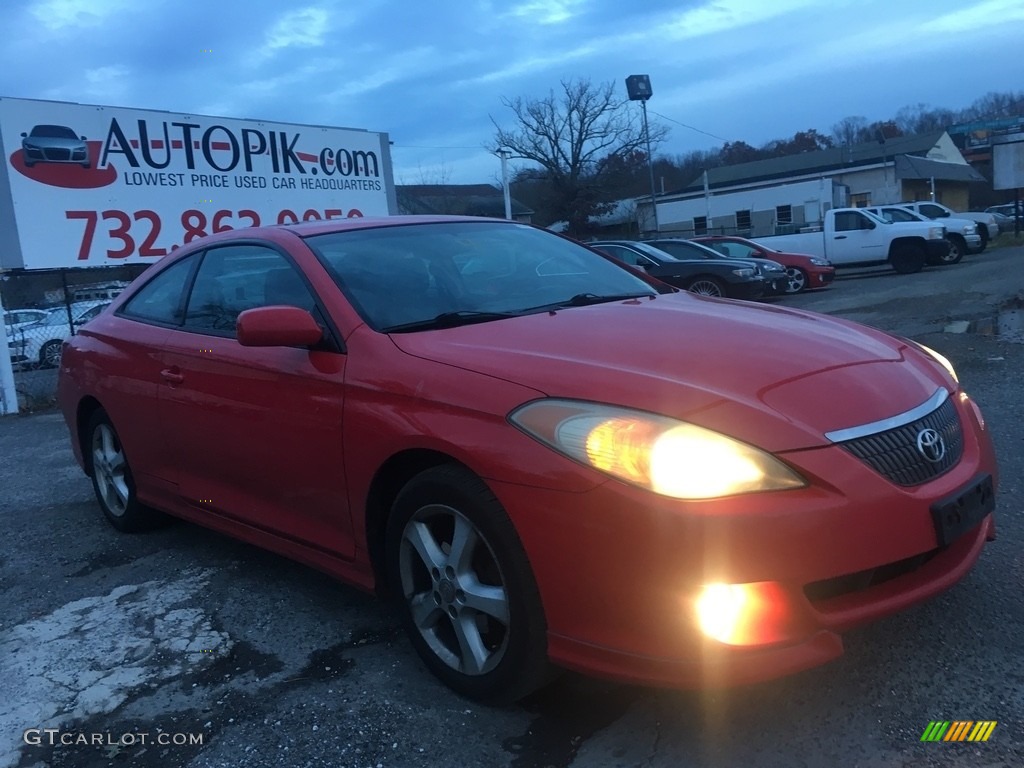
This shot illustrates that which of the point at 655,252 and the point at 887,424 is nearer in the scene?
the point at 887,424

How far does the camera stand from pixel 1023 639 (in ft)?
9.73

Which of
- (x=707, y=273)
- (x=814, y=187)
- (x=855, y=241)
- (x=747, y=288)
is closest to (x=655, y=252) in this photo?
(x=707, y=273)

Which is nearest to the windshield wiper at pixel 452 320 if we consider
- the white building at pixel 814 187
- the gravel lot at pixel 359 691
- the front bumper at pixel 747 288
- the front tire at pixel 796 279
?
the gravel lot at pixel 359 691

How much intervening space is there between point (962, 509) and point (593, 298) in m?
1.64

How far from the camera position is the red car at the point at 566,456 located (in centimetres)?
235

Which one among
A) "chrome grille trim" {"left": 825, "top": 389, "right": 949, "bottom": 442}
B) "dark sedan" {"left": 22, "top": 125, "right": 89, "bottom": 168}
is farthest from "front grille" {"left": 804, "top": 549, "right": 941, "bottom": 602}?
"dark sedan" {"left": 22, "top": 125, "right": 89, "bottom": 168}

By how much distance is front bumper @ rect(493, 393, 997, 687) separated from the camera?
2311 mm

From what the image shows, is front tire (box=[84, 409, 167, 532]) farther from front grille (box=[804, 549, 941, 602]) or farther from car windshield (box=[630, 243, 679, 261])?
car windshield (box=[630, 243, 679, 261])

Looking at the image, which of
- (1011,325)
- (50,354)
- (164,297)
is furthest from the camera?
(50,354)

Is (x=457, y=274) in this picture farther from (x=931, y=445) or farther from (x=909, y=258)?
(x=909, y=258)

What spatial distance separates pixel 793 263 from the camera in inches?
769

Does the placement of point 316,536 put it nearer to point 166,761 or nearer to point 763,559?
point 166,761

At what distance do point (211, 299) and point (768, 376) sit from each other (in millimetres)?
2626

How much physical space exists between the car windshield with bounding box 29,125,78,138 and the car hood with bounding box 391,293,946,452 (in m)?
10.2
